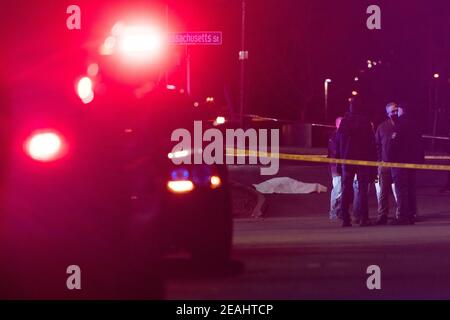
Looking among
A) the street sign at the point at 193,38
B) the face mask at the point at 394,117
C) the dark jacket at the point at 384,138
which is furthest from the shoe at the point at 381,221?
the street sign at the point at 193,38

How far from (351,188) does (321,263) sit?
15.2ft

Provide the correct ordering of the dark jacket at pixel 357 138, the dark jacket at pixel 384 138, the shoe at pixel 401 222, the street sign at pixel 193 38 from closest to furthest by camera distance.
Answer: the dark jacket at pixel 357 138 → the shoe at pixel 401 222 → the dark jacket at pixel 384 138 → the street sign at pixel 193 38

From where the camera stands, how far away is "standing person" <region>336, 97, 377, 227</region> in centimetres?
1475

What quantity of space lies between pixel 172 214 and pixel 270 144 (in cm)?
3405

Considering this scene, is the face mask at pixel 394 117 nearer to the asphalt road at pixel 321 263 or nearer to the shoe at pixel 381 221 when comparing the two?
the shoe at pixel 381 221

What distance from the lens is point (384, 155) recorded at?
1552 centimetres

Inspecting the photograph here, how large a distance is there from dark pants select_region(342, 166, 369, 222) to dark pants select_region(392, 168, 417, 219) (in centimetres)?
62

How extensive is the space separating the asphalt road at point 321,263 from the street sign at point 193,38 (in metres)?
3.22

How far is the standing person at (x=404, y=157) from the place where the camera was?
15.3 meters

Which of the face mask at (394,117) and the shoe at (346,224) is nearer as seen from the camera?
the shoe at (346,224)

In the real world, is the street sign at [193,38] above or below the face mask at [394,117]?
above

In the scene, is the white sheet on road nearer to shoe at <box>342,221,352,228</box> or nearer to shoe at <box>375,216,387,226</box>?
shoe at <box>375,216,387,226</box>

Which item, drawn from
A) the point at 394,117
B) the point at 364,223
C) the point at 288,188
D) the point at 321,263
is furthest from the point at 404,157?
the point at 288,188
